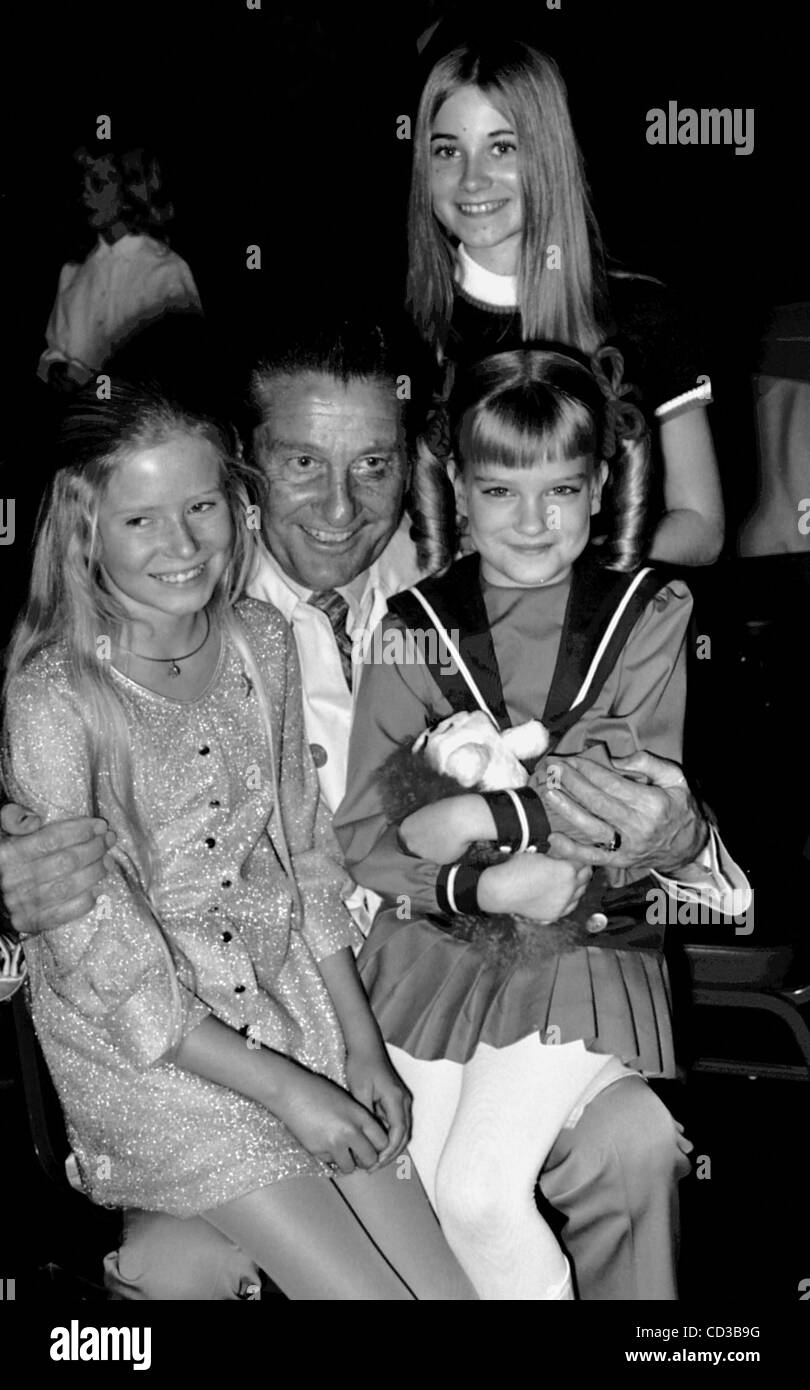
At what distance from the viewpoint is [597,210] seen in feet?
6.79

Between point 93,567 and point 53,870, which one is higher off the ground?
point 93,567

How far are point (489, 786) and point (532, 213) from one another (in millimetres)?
721

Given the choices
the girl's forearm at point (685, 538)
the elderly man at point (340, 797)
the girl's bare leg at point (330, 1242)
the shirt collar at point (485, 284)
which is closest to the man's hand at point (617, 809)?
the elderly man at point (340, 797)

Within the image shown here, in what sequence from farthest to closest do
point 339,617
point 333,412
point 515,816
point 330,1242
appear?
1. point 339,617
2. point 333,412
3. point 515,816
4. point 330,1242

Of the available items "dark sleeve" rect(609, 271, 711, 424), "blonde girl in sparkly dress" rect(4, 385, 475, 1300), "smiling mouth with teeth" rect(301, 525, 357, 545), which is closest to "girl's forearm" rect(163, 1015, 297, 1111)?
"blonde girl in sparkly dress" rect(4, 385, 475, 1300)

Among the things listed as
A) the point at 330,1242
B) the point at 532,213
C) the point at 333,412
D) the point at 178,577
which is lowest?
the point at 330,1242

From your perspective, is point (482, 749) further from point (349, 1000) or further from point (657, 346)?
point (657, 346)

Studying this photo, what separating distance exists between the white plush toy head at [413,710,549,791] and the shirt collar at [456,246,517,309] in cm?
55

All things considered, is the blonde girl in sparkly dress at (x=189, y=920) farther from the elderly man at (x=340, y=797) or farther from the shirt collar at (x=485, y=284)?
the shirt collar at (x=485, y=284)

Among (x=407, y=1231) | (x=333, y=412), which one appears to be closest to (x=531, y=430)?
(x=333, y=412)

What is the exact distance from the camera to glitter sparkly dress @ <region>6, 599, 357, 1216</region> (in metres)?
1.72

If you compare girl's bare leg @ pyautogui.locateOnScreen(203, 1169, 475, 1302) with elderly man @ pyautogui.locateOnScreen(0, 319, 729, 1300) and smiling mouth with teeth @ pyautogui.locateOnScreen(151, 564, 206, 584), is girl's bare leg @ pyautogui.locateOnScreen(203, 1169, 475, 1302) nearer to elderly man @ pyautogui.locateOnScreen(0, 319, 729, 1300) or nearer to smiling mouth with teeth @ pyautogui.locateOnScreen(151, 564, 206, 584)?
elderly man @ pyautogui.locateOnScreen(0, 319, 729, 1300)
